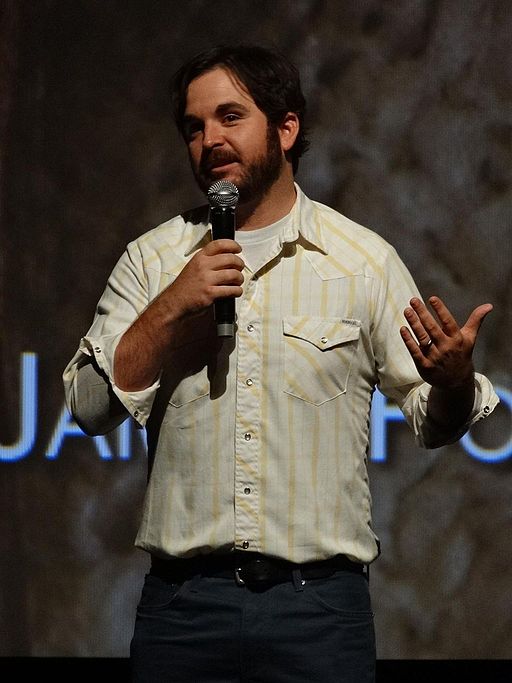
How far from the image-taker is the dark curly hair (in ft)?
7.29

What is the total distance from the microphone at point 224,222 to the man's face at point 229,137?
0.15ft

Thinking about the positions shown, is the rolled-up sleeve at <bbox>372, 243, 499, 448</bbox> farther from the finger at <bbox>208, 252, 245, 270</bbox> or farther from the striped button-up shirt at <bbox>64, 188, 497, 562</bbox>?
the finger at <bbox>208, 252, 245, 270</bbox>

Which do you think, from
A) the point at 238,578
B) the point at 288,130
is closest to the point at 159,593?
the point at 238,578

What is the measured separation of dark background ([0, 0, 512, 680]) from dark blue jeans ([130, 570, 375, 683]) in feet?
4.49

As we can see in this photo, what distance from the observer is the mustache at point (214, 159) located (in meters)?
2.10

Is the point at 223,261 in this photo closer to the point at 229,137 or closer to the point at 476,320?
the point at 229,137

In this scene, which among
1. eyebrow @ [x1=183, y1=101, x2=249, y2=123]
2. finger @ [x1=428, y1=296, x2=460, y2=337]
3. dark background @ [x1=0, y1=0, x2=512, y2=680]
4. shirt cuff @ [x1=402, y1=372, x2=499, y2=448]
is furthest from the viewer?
dark background @ [x1=0, y1=0, x2=512, y2=680]

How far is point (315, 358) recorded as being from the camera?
2.04m

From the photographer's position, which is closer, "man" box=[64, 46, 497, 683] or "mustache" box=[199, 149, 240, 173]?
"man" box=[64, 46, 497, 683]

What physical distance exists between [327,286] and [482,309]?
302 millimetres

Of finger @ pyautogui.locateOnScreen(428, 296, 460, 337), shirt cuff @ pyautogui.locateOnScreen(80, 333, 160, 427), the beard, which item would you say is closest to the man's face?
the beard

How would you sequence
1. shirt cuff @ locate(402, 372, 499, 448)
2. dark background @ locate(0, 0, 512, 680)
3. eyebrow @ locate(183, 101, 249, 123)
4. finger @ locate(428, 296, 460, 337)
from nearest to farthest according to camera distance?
finger @ locate(428, 296, 460, 337) → shirt cuff @ locate(402, 372, 499, 448) → eyebrow @ locate(183, 101, 249, 123) → dark background @ locate(0, 0, 512, 680)

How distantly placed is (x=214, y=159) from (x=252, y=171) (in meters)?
0.08

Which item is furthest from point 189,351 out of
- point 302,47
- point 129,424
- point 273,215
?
point 302,47
